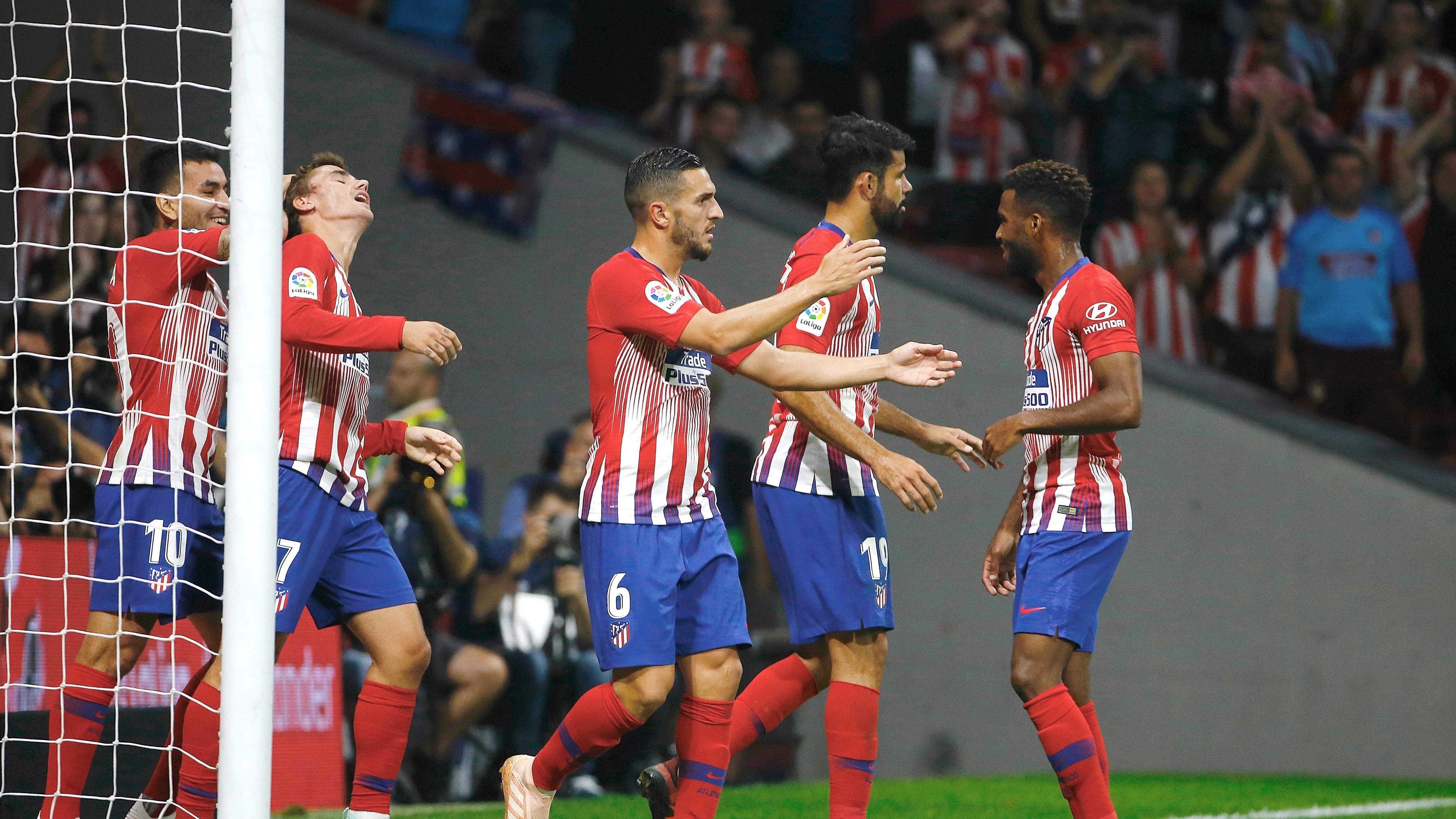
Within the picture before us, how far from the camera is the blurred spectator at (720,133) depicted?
9492 mm

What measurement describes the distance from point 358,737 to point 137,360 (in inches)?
54.8

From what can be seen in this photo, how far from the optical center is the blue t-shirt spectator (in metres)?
9.30

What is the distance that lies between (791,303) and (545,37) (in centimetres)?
643

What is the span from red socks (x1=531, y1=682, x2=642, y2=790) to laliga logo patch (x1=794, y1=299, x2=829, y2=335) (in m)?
1.26

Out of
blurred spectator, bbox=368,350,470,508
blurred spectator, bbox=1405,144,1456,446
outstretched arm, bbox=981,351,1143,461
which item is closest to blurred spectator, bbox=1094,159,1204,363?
blurred spectator, bbox=1405,144,1456,446

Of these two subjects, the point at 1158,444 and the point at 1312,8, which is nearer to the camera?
the point at 1158,444

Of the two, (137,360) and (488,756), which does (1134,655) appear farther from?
(137,360)

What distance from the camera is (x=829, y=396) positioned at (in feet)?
15.4

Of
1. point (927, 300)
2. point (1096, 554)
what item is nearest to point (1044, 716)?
point (1096, 554)

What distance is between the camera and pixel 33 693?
5.85 metres

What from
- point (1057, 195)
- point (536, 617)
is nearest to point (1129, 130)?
point (536, 617)

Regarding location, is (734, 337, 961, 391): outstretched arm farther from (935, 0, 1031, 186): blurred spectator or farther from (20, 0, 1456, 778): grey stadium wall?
(935, 0, 1031, 186): blurred spectator

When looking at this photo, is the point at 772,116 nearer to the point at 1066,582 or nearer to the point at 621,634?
the point at 1066,582

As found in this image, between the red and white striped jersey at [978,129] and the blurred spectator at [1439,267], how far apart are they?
259cm
